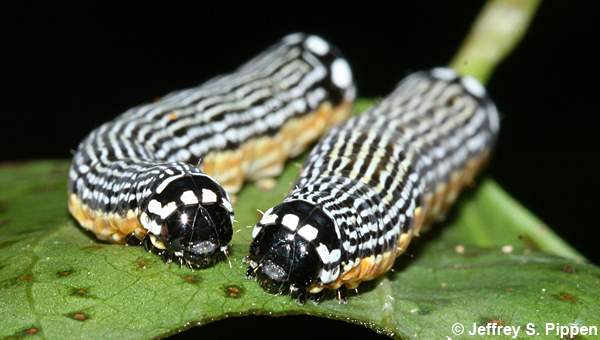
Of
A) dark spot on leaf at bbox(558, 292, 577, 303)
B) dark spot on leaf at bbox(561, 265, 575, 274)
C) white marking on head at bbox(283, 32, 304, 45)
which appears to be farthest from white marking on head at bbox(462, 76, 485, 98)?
dark spot on leaf at bbox(558, 292, 577, 303)

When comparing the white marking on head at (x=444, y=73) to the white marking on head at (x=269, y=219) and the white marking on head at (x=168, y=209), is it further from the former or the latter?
the white marking on head at (x=168, y=209)

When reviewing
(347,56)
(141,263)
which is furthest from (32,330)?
(347,56)

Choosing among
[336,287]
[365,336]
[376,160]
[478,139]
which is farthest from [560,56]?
[336,287]

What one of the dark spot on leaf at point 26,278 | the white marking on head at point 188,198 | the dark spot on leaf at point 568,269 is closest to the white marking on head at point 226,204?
the white marking on head at point 188,198

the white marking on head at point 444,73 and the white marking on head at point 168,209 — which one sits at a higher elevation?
the white marking on head at point 168,209

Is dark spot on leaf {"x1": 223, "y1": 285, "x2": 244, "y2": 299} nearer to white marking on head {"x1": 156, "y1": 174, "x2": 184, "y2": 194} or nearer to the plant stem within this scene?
white marking on head {"x1": 156, "y1": 174, "x2": 184, "y2": 194}

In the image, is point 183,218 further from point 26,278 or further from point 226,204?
point 26,278
